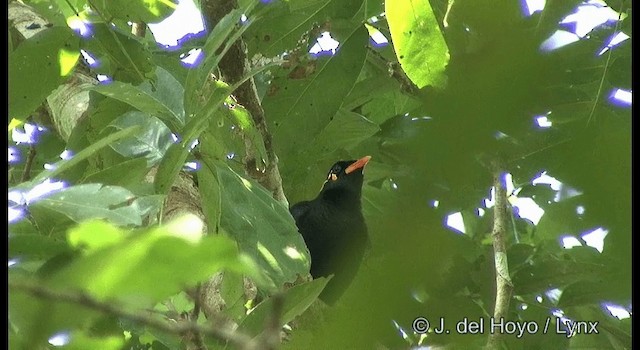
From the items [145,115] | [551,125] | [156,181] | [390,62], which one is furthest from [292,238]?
[551,125]

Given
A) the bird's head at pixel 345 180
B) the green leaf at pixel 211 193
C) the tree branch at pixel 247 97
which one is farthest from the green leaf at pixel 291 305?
the bird's head at pixel 345 180

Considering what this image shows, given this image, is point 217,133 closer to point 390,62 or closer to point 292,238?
point 292,238

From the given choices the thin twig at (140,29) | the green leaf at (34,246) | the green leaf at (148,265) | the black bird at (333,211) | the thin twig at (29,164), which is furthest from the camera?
the black bird at (333,211)

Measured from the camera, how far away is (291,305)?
1365 mm

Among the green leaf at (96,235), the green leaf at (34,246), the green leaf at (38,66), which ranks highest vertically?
the green leaf at (38,66)

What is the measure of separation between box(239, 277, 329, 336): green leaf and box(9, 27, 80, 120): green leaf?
504mm

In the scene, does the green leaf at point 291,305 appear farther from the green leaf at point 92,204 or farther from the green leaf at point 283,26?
the green leaf at point 283,26

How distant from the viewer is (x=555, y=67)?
0.38 m

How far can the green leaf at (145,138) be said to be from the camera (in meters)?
1.64

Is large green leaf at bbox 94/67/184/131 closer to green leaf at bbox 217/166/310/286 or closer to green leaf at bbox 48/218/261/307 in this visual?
green leaf at bbox 217/166/310/286

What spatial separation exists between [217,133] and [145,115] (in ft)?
0.49

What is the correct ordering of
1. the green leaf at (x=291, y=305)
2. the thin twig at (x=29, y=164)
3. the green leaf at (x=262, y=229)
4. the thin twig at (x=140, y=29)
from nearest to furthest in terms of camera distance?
the green leaf at (x=291, y=305) < the green leaf at (x=262, y=229) < the thin twig at (x=29, y=164) < the thin twig at (x=140, y=29)

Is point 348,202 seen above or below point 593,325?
above

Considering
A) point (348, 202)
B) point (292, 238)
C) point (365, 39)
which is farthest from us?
point (348, 202)
